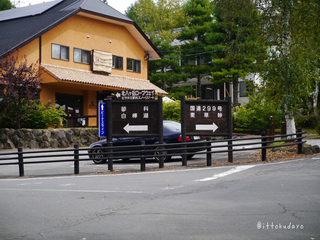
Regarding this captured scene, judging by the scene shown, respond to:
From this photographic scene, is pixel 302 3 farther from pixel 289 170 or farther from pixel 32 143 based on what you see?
pixel 32 143

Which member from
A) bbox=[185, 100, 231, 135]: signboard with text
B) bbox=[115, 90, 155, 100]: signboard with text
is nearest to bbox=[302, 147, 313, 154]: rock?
bbox=[185, 100, 231, 135]: signboard with text

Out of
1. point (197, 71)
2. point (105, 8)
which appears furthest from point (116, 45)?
point (197, 71)

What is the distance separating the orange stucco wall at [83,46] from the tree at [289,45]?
15718 millimetres

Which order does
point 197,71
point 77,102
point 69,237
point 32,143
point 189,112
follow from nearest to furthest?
point 69,237 → point 189,112 → point 32,143 → point 77,102 → point 197,71

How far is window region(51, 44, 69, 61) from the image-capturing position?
2900 centimetres

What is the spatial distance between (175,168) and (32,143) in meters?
13.1

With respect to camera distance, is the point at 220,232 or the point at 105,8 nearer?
the point at 220,232

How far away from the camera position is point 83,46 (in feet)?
102

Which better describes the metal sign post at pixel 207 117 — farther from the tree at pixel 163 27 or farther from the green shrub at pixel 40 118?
the tree at pixel 163 27

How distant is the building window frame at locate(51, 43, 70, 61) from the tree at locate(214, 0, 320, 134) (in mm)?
15928

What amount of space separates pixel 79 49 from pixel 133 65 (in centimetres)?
627

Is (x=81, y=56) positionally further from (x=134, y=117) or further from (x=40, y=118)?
(x=134, y=117)

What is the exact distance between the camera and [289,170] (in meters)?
11.3

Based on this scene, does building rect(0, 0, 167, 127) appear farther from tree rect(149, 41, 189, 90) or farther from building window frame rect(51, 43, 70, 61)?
tree rect(149, 41, 189, 90)
